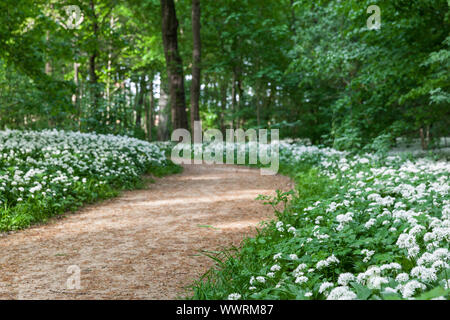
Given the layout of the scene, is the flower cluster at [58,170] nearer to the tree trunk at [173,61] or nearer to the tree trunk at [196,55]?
the tree trunk at [173,61]

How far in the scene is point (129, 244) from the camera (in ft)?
16.4

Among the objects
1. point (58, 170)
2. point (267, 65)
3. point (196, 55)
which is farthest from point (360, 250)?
point (267, 65)

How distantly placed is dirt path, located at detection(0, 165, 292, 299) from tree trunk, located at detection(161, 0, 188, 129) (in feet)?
27.5

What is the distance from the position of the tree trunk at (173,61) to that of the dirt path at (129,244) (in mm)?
8380

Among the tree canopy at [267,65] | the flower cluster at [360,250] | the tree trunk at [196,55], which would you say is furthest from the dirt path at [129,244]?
the tree trunk at [196,55]

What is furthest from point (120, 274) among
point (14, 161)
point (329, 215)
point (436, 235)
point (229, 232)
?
point (14, 161)

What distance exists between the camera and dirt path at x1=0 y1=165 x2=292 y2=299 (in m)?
3.65

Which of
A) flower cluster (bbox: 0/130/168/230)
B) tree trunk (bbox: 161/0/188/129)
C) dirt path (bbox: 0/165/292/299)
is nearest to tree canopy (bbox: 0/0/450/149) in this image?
tree trunk (bbox: 161/0/188/129)

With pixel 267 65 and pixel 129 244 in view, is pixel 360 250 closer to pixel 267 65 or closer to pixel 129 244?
pixel 129 244

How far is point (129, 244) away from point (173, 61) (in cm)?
1196

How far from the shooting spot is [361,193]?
18.0 feet

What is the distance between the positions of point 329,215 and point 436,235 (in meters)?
1.46

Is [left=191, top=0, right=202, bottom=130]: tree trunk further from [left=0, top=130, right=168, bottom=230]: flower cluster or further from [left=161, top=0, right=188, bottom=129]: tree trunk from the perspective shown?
[left=0, top=130, right=168, bottom=230]: flower cluster

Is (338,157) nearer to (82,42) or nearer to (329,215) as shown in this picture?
(329,215)
